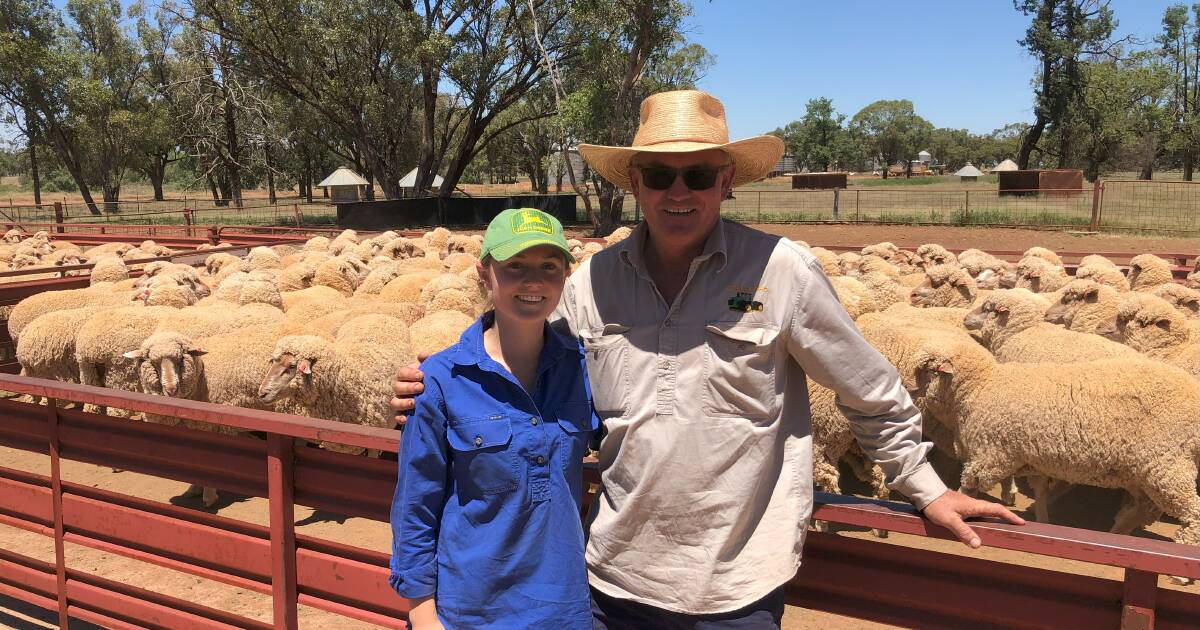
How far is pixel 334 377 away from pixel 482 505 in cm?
448

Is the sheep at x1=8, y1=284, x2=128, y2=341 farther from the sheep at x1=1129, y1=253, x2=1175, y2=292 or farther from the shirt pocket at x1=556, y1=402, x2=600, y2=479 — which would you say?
the sheep at x1=1129, y1=253, x2=1175, y2=292

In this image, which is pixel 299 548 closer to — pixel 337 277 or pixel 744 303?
pixel 744 303

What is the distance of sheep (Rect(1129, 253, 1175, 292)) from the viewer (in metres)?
9.50

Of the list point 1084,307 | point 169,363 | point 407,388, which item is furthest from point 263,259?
point 407,388

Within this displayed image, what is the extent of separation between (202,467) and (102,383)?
535cm

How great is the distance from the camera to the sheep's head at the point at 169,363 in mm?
6191

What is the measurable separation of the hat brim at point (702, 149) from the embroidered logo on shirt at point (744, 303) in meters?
0.41

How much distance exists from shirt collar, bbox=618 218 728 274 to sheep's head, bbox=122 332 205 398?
5.21 metres

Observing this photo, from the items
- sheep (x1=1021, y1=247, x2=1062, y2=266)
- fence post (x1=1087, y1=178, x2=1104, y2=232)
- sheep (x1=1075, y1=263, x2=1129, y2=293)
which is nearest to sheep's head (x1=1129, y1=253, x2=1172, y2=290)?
sheep (x1=1075, y1=263, x2=1129, y2=293)

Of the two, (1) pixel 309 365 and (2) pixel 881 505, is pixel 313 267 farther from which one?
(2) pixel 881 505

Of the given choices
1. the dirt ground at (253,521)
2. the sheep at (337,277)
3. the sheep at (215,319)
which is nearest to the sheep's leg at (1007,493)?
the dirt ground at (253,521)

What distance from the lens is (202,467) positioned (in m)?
3.13

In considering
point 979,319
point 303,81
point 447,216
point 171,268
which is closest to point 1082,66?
point 447,216

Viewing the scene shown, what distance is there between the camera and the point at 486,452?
1965 mm
